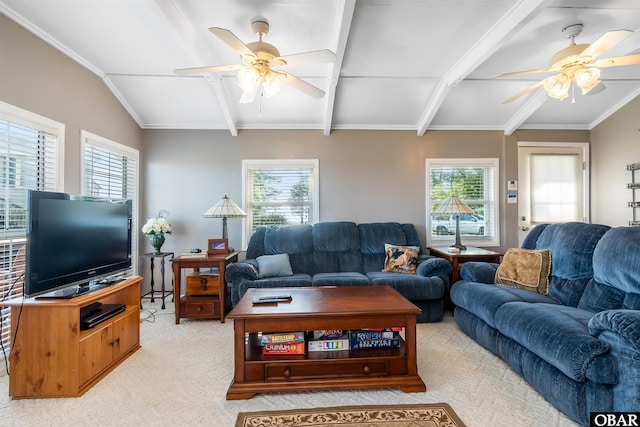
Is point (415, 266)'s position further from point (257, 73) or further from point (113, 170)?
point (113, 170)

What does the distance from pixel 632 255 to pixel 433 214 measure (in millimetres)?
2413

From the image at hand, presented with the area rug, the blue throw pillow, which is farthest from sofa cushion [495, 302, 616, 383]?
the blue throw pillow

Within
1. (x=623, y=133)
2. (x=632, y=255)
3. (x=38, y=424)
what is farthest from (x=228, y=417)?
(x=623, y=133)

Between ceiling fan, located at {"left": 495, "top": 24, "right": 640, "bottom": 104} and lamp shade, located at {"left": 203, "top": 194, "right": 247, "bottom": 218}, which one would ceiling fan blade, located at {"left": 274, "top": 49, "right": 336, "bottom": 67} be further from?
lamp shade, located at {"left": 203, "top": 194, "right": 247, "bottom": 218}

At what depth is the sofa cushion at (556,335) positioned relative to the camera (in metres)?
1.55

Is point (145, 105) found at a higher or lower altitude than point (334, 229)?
higher

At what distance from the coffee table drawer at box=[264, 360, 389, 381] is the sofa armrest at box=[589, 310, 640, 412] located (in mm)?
1175

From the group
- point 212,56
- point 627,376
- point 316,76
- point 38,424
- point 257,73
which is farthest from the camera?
point 316,76

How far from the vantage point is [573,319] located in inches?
74.8

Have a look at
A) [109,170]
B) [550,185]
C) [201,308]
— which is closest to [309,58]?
[201,308]

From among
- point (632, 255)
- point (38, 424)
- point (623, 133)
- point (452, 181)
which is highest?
point (623, 133)

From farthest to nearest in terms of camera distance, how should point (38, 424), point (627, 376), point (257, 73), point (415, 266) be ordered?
point (415, 266) → point (257, 73) → point (38, 424) → point (627, 376)

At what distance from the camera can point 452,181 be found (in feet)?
14.3

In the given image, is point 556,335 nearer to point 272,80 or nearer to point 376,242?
point 376,242
